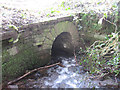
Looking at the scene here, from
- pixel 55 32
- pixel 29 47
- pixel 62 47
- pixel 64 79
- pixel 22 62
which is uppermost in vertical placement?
pixel 55 32

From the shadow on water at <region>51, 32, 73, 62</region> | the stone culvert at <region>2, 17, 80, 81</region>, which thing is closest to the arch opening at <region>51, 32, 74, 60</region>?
the shadow on water at <region>51, 32, 73, 62</region>

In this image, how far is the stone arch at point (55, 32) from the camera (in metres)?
3.65

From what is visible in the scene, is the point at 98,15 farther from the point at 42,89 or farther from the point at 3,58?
the point at 3,58

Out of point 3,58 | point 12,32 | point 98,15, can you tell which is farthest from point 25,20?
point 98,15

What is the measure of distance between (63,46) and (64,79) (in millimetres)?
2070

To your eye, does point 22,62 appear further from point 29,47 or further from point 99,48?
point 99,48

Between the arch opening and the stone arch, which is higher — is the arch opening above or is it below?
below

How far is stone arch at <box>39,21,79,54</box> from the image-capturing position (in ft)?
12.0

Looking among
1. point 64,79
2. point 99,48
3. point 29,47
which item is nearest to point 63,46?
point 99,48

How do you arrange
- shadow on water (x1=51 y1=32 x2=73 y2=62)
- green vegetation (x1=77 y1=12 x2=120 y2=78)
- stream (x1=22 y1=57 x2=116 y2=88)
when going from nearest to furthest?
stream (x1=22 y1=57 x2=116 y2=88) → green vegetation (x1=77 y1=12 x2=120 y2=78) → shadow on water (x1=51 y1=32 x2=73 y2=62)

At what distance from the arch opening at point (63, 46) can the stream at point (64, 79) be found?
3.64ft

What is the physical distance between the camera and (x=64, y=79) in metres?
3.43

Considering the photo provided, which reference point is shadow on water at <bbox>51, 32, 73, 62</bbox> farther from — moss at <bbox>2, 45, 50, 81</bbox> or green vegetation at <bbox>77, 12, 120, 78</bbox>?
A: moss at <bbox>2, 45, 50, 81</bbox>

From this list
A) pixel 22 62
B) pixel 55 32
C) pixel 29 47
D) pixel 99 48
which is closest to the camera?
pixel 22 62
